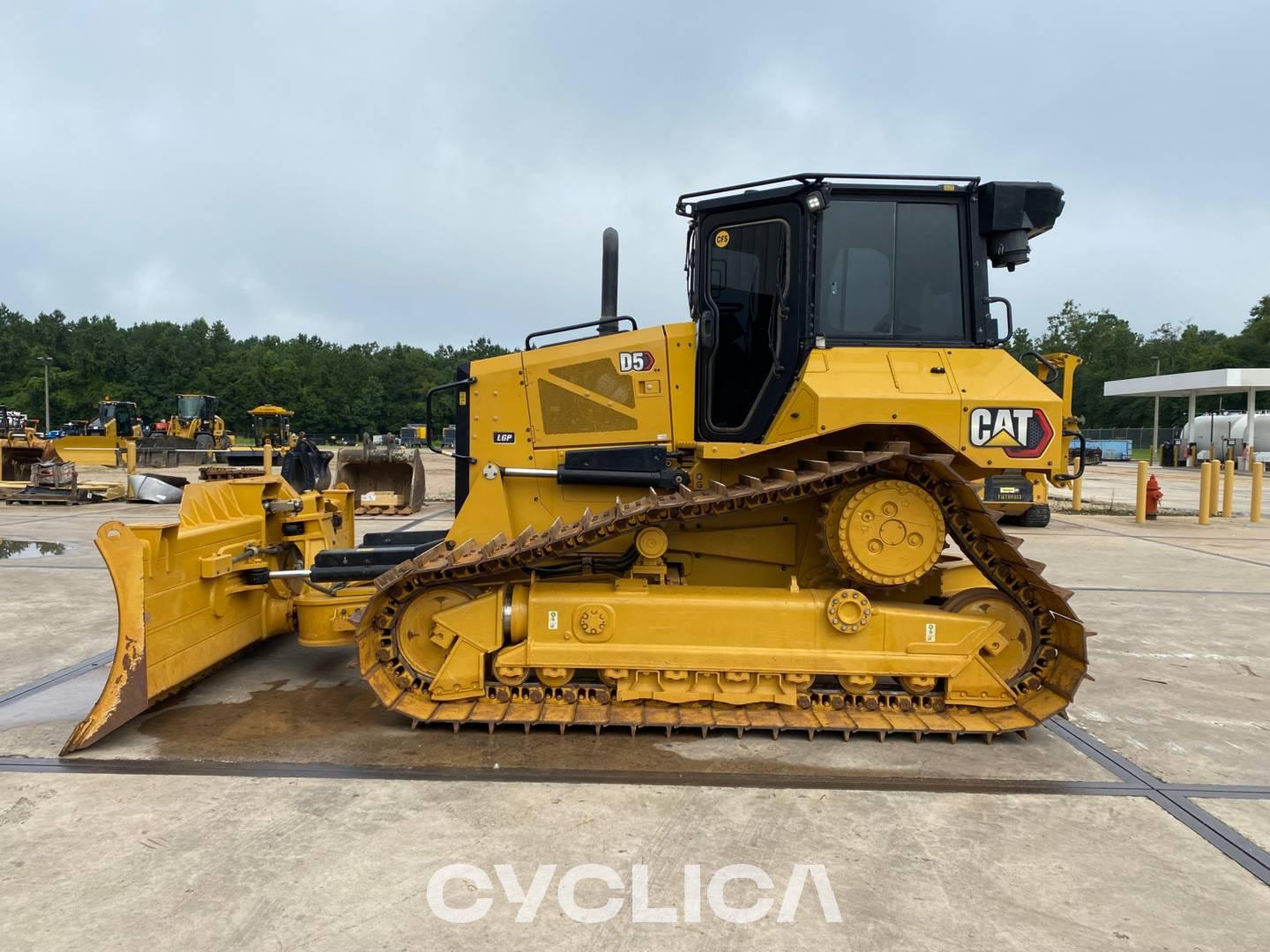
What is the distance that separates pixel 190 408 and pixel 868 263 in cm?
3960

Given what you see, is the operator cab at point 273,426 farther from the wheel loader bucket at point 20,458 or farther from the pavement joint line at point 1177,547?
the pavement joint line at point 1177,547

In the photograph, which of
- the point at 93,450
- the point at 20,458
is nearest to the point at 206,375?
the point at 93,450

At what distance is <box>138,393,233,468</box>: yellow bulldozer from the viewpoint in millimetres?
31172

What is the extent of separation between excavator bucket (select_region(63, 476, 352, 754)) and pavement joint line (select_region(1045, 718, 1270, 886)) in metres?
5.18

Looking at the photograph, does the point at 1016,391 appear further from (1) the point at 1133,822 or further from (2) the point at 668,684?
Result: (2) the point at 668,684

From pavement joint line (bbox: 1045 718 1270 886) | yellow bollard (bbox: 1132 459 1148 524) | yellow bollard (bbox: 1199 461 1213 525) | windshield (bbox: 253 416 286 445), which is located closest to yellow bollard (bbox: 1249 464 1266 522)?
yellow bollard (bbox: 1199 461 1213 525)

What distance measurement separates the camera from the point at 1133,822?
3.53 meters

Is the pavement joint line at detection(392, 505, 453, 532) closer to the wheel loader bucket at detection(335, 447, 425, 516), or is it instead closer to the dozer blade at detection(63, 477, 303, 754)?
the wheel loader bucket at detection(335, 447, 425, 516)

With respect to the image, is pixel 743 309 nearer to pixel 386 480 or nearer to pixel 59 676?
pixel 59 676

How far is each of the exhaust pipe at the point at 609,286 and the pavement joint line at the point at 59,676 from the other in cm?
435

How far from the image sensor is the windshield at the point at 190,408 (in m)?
37.1

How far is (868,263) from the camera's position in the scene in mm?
4688

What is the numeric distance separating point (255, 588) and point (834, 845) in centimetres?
428

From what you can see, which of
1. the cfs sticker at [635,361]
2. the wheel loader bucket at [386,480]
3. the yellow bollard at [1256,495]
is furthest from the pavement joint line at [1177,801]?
the yellow bollard at [1256,495]
